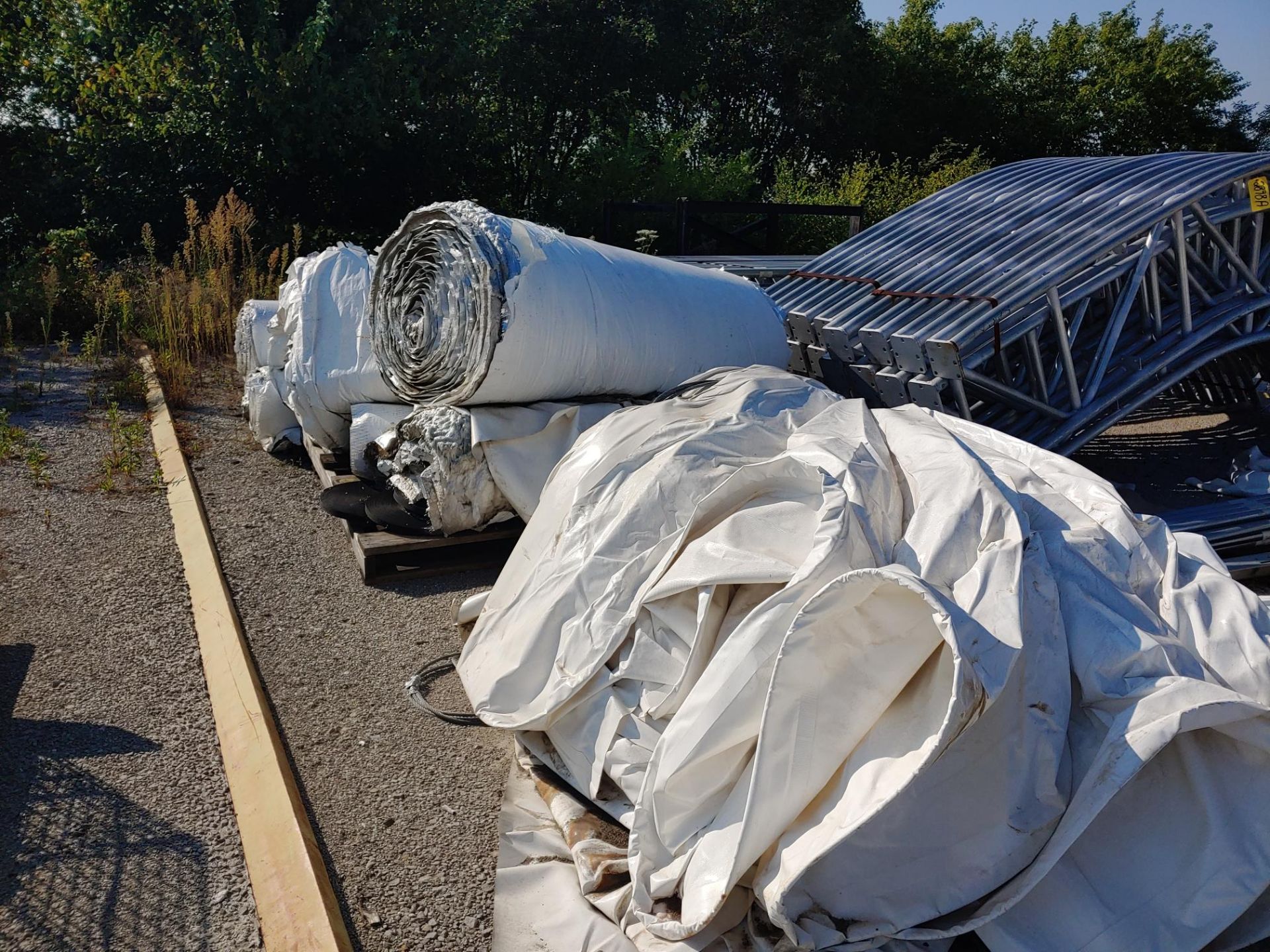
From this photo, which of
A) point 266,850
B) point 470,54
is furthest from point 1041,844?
point 470,54

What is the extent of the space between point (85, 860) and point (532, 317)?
267cm

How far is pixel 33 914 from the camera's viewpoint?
2.40 m

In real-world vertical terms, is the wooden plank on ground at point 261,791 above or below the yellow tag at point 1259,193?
below

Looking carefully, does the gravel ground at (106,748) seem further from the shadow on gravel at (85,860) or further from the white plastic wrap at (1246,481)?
the white plastic wrap at (1246,481)

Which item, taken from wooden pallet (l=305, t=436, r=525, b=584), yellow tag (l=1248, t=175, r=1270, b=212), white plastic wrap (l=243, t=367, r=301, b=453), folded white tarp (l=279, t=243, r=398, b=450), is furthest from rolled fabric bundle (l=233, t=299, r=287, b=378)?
yellow tag (l=1248, t=175, r=1270, b=212)

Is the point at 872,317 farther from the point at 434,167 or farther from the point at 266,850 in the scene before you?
the point at 434,167

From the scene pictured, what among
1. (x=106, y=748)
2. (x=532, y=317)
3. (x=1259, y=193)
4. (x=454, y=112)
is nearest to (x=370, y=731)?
(x=106, y=748)

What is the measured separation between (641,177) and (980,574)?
13203 millimetres

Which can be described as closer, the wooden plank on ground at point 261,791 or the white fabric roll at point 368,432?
the wooden plank on ground at point 261,791

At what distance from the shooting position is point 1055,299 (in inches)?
188

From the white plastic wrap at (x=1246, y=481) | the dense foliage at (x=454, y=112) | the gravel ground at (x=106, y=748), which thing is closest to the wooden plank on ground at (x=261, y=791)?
the gravel ground at (x=106, y=748)

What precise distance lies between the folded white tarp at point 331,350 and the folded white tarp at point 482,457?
81cm

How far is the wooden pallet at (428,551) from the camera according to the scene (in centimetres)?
450

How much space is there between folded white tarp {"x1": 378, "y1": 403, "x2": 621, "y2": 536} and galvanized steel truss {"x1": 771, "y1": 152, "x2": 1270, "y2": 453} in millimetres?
1607
